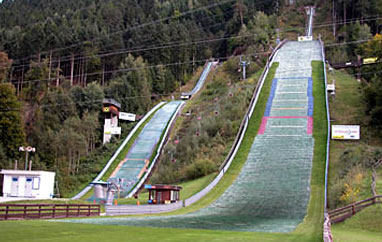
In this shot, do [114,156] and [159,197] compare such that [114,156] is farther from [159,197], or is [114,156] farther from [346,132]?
[346,132]

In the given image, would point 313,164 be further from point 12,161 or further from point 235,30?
point 235,30

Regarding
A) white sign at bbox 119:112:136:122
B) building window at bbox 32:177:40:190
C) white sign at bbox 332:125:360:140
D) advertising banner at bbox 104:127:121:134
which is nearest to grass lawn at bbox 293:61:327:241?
white sign at bbox 332:125:360:140

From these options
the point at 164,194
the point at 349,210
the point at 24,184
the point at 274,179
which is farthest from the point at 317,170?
the point at 24,184

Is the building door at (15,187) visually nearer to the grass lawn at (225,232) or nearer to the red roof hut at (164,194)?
the red roof hut at (164,194)

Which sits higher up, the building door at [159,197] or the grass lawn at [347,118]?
the grass lawn at [347,118]

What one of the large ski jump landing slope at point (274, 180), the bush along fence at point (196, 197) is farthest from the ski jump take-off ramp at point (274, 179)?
the bush along fence at point (196, 197)

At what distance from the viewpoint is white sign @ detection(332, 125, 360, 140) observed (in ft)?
120

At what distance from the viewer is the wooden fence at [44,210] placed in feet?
59.1

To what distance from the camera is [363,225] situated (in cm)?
1798

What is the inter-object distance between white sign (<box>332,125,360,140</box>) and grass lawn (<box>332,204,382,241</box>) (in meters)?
18.3

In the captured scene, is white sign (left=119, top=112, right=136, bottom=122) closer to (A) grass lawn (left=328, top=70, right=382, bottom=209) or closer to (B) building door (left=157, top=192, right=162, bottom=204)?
(A) grass lawn (left=328, top=70, right=382, bottom=209)

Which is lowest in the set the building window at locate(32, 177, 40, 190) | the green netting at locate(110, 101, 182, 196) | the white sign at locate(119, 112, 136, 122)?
the building window at locate(32, 177, 40, 190)

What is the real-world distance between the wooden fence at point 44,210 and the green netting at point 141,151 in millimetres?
12911

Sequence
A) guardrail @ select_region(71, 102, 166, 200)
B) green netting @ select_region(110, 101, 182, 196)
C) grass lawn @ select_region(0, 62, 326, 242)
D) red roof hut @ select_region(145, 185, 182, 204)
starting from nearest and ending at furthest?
grass lawn @ select_region(0, 62, 326, 242) < red roof hut @ select_region(145, 185, 182, 204) < guardrail @ select_region(71, 102, 166, 200) < green netting @ select_region(110, 101, 182, 196)
